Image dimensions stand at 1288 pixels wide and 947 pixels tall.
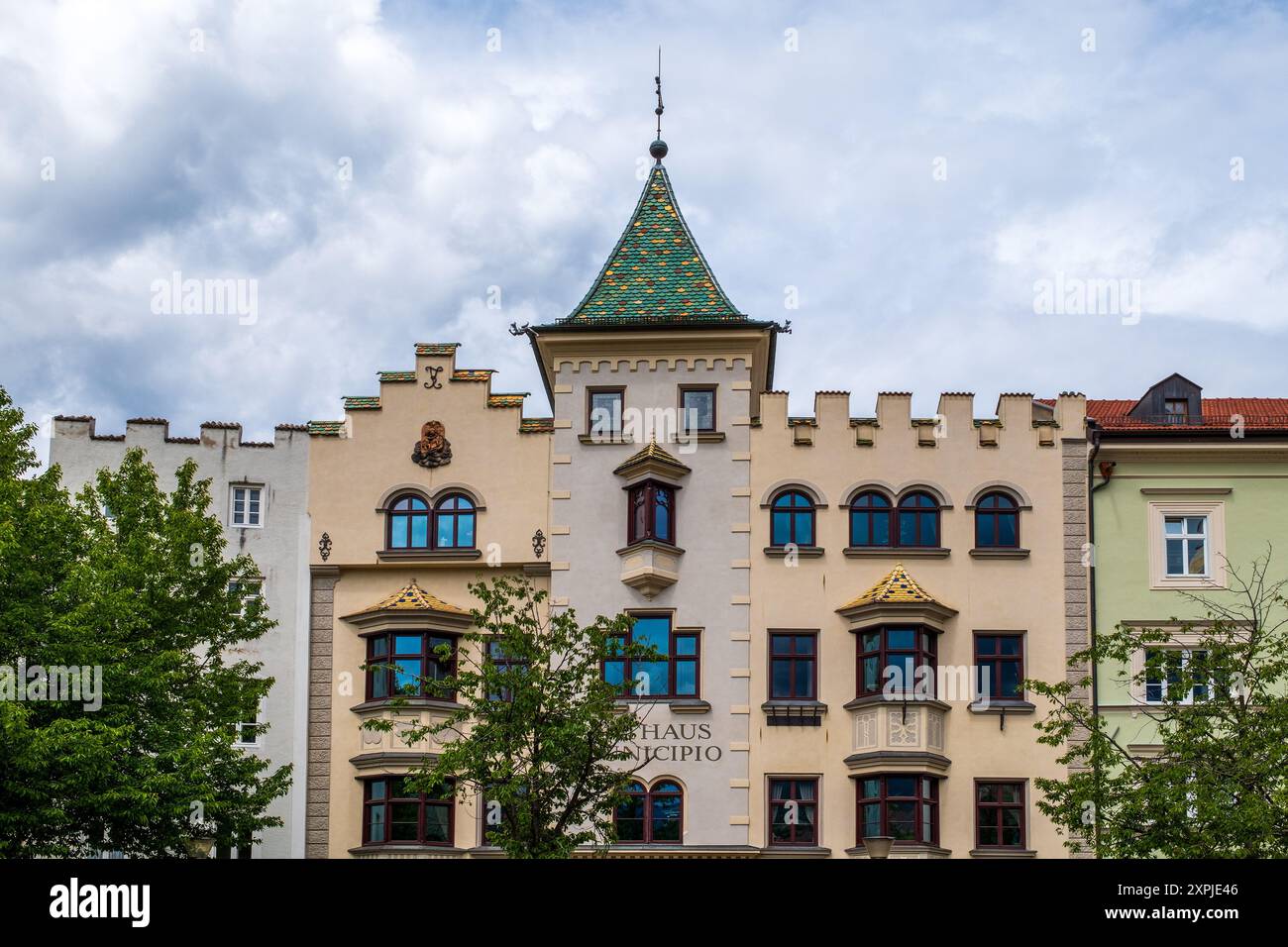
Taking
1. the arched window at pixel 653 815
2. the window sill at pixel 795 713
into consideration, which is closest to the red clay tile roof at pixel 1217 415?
the window sill at pixel 795 713

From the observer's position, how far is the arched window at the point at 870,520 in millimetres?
37094

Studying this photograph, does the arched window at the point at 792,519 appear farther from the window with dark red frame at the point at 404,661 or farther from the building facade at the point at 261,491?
the building facade at the point at 261,491

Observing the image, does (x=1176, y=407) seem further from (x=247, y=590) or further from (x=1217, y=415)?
(x=247, y=590)

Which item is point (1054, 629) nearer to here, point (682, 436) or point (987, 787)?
point (987, 787)

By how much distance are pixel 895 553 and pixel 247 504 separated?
1387cm

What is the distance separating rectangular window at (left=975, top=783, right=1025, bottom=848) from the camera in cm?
3512

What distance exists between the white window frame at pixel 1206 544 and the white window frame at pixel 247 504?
18855 millimetres

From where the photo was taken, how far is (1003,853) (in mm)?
34562

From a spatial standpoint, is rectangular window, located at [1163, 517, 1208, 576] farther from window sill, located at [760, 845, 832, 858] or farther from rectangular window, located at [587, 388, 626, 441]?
rectangular window, located at [587, 388, 626, 441]

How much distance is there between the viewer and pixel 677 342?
3794 cm
